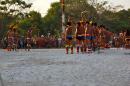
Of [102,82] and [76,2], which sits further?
[76,2]

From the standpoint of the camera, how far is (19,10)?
67.2 meters

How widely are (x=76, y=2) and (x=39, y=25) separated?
7.79 meters

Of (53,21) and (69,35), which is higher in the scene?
(53,21)

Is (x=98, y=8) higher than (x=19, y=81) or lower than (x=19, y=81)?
higher

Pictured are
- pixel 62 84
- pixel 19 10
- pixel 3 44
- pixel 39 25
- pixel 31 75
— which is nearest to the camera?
pixel 62 84

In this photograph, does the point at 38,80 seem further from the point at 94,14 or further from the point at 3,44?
the point at 94,14

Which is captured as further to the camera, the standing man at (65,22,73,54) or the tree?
the tree

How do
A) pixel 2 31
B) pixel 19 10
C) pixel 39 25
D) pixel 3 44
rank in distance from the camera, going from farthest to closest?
pixel 39 25 < pixel 19 10 < pixel 2 31 < pixel 3 44

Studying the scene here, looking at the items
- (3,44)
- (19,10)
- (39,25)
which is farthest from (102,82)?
(39,25)

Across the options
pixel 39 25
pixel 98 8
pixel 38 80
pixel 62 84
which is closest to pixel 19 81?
pixel 38 80

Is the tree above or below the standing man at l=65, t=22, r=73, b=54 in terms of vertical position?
above

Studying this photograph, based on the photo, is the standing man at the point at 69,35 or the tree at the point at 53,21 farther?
the tree at the point at 53,21

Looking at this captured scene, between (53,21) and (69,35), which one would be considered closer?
(69,35)

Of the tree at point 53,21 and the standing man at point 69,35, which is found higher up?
the tree at point 53,21
